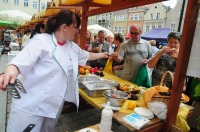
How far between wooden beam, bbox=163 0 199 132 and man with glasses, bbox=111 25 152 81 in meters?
1.77

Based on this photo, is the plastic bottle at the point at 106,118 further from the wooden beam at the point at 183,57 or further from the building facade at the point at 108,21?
the building facade at the point at 108,21

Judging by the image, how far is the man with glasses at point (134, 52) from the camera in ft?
11.5

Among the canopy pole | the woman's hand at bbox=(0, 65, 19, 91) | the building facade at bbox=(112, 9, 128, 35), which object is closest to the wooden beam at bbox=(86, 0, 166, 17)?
the canopy pole

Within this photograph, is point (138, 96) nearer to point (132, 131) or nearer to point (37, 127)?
point (132, 131)

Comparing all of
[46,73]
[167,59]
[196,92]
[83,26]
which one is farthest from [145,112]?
[83,26]

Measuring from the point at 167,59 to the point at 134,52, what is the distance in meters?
0.89

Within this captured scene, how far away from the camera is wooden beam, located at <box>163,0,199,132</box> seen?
150 centimetres

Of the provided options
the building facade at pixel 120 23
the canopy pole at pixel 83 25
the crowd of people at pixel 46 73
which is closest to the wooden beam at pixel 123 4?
the canopy pole at pixel 83 25

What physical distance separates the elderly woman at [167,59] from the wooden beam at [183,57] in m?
0.97

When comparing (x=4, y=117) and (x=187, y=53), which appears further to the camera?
(x=4, y=117)

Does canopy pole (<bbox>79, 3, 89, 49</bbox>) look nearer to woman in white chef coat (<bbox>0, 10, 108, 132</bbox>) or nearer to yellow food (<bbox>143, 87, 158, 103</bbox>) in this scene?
woman in white chef coat (<bbox>0, 10, 108, 132</bbox>)

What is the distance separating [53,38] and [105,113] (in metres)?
0.90

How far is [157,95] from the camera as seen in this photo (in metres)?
Result: 1.86

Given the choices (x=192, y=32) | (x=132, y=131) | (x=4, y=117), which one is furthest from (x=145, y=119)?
(x=4, y=117)
